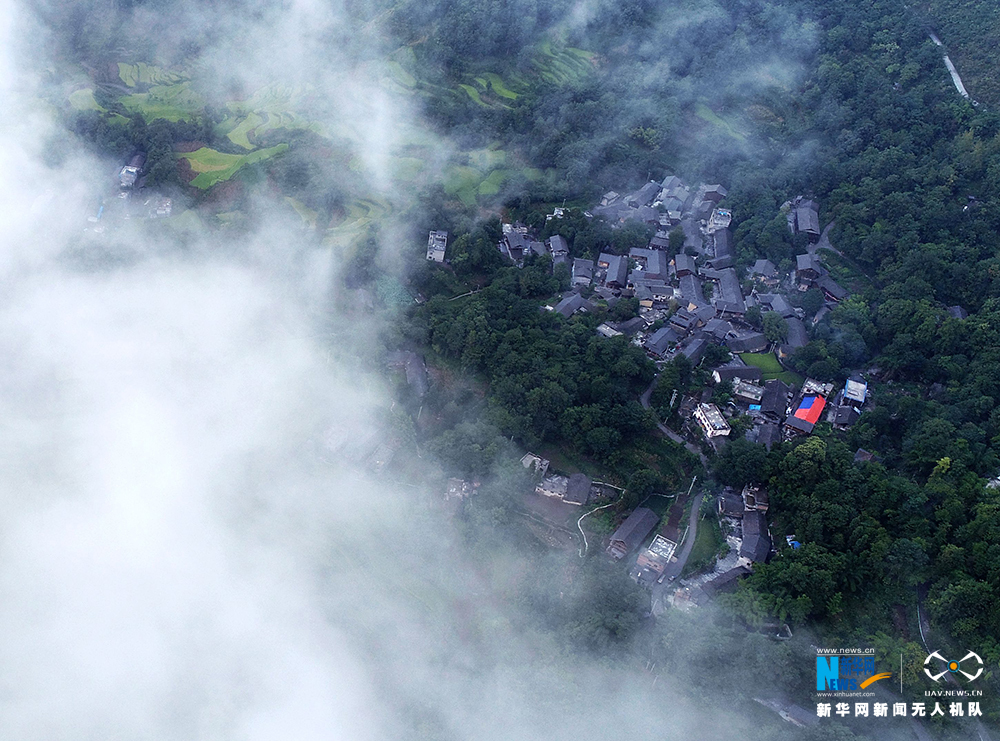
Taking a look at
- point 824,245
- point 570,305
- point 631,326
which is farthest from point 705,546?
point 824,245

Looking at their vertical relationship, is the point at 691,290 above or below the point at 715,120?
below

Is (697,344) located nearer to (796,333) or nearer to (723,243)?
(796,333)

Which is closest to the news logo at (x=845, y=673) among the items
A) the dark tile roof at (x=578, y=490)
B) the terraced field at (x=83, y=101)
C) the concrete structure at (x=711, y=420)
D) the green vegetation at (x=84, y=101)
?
the dark tile roof at (x=578, y=490)

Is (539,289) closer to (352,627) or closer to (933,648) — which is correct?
(352,627)

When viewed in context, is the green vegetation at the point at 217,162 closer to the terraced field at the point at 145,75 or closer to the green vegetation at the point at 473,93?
the terraced field at the point at 145,75

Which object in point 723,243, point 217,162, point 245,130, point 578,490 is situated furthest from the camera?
point 245,130

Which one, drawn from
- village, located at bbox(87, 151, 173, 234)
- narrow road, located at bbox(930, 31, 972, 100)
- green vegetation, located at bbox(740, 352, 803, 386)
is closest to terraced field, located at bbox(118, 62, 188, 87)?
village, located at bbox(87, 151, 173, 234)
